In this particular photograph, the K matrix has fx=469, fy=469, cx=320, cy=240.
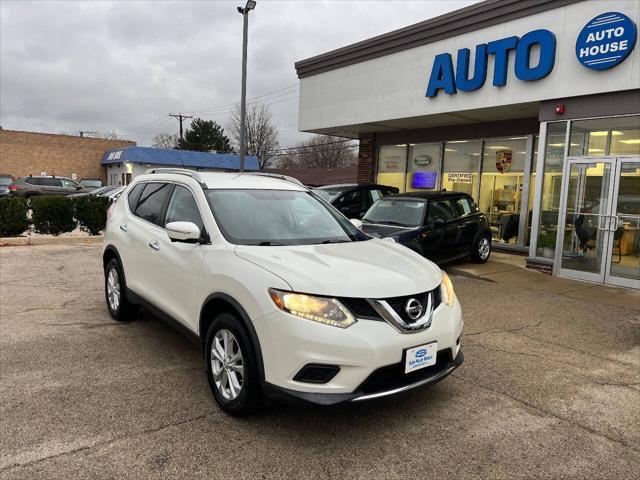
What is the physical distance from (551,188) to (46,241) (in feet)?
38.0

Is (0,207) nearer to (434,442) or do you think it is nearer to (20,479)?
(20,479)

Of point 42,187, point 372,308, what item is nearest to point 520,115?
point 372,308

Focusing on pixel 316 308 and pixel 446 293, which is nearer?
pixel 316 308

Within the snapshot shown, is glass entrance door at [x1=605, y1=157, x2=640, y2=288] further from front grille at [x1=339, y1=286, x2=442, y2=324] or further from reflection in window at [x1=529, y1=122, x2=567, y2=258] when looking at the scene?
front grille at [x1=339, y1=286, x2=442, y2=324]

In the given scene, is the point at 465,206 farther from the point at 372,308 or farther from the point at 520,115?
the point at 372,308

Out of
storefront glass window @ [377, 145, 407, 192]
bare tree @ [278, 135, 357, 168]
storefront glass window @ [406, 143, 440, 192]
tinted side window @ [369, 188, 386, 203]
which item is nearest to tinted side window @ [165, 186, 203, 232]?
tinted side window @ [369, 188, 386, 203]

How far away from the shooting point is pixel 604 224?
8.12m

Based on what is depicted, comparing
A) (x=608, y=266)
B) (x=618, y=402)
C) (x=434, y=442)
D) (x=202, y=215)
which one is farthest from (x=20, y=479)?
(x=608, y=266)

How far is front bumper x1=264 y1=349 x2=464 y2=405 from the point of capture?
9.00ft

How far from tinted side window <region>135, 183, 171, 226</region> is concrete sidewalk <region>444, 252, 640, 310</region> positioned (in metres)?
5.85

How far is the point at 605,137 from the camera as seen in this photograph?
27.7ft

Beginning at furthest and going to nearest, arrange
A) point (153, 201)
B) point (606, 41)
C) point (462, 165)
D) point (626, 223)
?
point (462, 165) → point (606, 41) → point (626, 223) → point (153, 201)

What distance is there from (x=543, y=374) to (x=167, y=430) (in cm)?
322

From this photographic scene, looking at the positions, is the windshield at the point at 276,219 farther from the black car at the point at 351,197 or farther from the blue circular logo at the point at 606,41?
the black car at the point at 351,197
